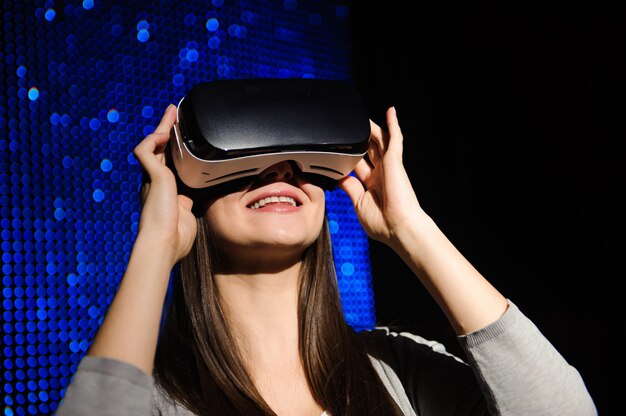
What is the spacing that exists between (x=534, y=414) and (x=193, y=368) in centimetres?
48

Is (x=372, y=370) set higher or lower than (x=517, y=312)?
lower

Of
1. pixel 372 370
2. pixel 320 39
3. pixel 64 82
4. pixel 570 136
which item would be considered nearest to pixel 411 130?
pixel 320 39

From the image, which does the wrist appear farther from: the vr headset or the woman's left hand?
the woman's left hand

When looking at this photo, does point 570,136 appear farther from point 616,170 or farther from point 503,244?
point 503,244

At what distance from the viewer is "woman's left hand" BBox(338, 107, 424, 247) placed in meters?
0.94

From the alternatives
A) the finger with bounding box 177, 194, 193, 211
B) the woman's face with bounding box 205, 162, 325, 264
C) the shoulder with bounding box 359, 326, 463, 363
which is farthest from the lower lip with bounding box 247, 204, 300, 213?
the shoulder with bounding box 359, 326, 463, 363

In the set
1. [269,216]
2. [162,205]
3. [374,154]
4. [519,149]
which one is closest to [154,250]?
[162,205]

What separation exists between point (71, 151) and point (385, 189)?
52 centimetres

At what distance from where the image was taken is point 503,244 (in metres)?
1.21

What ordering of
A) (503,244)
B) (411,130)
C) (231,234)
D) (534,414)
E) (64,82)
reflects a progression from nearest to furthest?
(534,414) → (231,234) → (64,82) → (503,244) → (411,130)

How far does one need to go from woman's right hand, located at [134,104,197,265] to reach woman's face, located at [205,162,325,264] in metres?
0.05

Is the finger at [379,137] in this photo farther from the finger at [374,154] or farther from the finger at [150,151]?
the finger at [150,151]

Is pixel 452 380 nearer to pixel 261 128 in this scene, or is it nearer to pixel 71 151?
pixel 261 128

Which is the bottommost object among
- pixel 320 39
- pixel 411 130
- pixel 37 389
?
pixel 37 389
